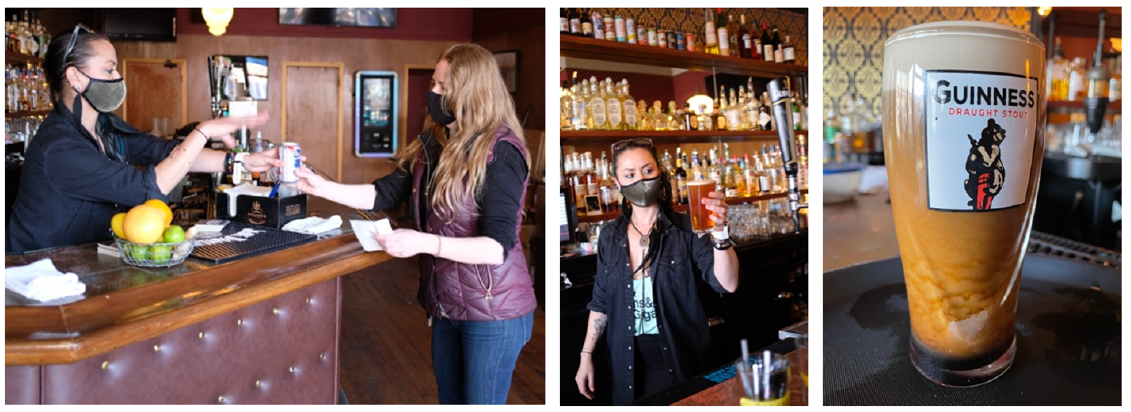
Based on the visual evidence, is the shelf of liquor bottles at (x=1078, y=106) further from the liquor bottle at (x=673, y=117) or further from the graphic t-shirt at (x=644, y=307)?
the graphic t-shirt at (x=644, y=307)

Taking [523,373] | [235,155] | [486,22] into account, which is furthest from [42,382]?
[486,22]

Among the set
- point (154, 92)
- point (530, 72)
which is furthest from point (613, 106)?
point (154, 92)

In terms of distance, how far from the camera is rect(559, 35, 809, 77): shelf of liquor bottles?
1702 mm

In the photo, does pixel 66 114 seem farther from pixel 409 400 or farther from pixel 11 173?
pixel 409 400

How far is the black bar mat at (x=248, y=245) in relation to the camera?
5.86 ft

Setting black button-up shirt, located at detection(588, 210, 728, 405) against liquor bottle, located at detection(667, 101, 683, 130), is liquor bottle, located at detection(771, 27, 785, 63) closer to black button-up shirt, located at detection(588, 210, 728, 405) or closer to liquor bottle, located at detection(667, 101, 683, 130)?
liquor bottle, located at detection(667, 101, 683, 130)

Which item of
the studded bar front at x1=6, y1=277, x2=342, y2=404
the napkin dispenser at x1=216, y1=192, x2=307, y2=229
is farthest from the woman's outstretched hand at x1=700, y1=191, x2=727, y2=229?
the napkin dispenser at x1=216, y1=192, x2=307, y2=229

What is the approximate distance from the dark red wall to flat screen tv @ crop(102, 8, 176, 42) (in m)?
0.13

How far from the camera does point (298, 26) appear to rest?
703 cm

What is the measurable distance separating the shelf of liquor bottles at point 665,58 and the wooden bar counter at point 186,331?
0.76m

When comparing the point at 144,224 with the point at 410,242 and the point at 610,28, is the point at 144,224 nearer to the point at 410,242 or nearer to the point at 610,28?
the point at 410,242

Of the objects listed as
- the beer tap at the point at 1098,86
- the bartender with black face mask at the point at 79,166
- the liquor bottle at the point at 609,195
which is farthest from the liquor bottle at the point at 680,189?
the bartender with black face mask at the point at 79,166

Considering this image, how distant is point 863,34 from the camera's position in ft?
5.05

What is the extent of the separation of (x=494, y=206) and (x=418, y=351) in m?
2.09
